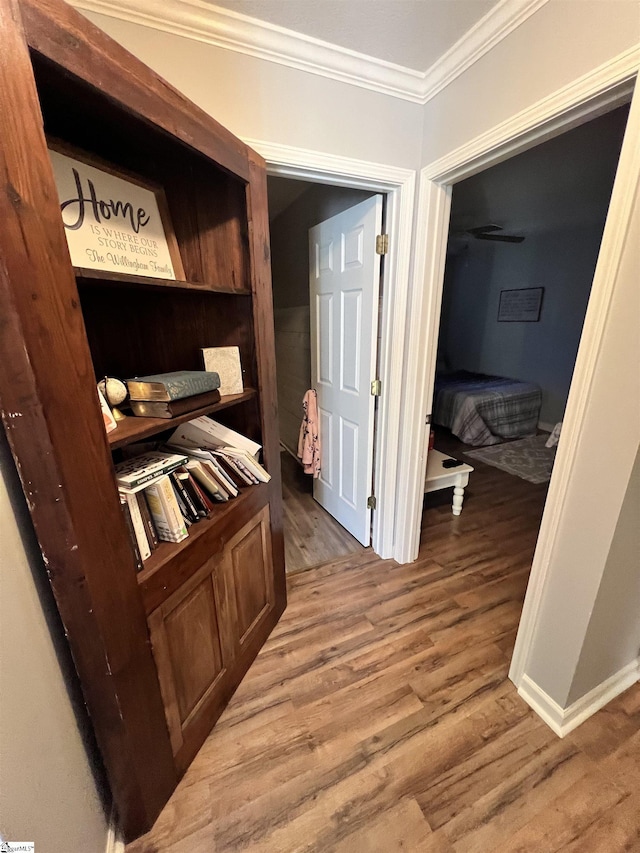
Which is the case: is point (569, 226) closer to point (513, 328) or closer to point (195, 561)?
point (513, 328)

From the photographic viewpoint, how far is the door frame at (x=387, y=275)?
145 centimetres

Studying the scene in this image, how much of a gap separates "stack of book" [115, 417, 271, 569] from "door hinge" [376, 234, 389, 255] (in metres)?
1.16

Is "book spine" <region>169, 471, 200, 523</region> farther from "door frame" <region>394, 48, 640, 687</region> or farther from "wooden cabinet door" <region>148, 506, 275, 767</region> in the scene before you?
"door frame" <region>394, 48, 640, 687</region>

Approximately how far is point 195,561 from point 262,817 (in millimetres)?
786

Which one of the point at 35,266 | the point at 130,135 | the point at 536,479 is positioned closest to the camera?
the point at 35,266

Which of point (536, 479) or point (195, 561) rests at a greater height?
point (195, 561)

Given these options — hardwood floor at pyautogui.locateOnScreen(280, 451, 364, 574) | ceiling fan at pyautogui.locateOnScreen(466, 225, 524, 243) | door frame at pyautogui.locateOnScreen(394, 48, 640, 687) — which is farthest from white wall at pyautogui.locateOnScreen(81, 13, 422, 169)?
ceiling fan at pyautogui.locateOnScreen(466, 225, 524, 243)

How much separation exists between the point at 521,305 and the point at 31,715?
6.05 metres

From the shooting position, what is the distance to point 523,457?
3.71 meters

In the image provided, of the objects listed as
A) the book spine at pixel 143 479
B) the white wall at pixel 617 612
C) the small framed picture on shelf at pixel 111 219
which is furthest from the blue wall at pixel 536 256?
the book spine at pixel 143 479

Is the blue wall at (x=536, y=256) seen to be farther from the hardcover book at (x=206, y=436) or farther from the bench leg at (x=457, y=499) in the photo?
the hardcover book at (x=206, y=436)

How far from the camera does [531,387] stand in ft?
15.1

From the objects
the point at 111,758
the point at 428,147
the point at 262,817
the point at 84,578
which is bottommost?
the point at 262,817

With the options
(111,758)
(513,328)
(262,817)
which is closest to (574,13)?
(111,758)
